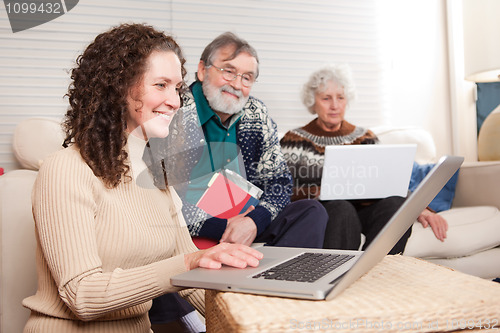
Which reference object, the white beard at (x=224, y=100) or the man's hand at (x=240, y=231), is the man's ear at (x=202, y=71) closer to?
the white beard at (x=224, y=100)

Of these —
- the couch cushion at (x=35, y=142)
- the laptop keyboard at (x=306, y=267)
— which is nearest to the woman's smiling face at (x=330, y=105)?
the couch cushion at (x=35, y=142)

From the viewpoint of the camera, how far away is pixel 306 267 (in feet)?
2.24

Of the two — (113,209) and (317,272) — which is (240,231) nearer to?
(113,209)

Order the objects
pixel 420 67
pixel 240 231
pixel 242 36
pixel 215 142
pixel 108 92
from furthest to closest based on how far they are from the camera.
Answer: pixel 420 67
pixel 242 36
pixel 215 142
pixel 240 231
pixel 108 92

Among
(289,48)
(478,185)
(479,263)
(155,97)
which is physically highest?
(289,48)

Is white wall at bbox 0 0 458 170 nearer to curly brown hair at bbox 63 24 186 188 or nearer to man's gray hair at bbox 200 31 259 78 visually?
man's gray hair at bbox 200 31 259 78

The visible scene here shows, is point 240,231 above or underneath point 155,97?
underneath

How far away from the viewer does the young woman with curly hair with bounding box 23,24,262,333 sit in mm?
725

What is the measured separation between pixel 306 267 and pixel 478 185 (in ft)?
5.99

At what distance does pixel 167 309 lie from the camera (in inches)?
51.3

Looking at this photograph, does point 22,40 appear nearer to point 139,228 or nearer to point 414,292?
point 139,228

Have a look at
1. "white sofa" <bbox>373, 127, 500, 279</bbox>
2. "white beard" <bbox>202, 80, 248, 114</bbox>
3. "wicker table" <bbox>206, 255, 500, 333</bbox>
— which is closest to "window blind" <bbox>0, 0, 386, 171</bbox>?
"white beard" <bbox>202, 80, 248, 114</bbox>

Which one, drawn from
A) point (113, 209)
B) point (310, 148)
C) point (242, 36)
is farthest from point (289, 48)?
point (113, 209)

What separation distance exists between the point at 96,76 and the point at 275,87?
1.95 m
